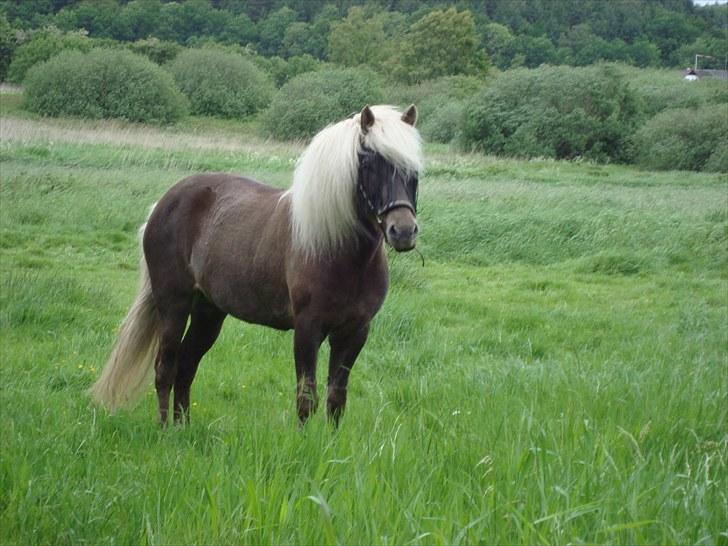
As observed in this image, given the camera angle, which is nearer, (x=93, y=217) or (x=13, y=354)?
(x=13, y=354)

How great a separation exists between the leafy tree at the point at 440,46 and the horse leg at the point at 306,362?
60753 mm

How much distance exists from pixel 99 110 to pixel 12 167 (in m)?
25.7

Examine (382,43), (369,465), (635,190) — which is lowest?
(635,190)

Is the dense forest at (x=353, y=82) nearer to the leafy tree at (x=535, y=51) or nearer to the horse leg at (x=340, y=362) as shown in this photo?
the leafy tree at (x=535, y=51)

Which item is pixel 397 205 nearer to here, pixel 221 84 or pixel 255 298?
pixel 255 298

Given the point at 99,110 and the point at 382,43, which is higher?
the point at 382,43

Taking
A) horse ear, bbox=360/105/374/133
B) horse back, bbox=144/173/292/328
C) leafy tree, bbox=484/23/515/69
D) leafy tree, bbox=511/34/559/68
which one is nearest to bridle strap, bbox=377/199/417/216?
horse ear, bbox=360/105/374/133

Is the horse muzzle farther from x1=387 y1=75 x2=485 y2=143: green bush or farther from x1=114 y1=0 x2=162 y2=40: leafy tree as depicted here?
x1=114 y1=0 x2=162 y2=40: leafy tree

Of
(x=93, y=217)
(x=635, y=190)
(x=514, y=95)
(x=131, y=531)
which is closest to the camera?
(x=131, y=531)

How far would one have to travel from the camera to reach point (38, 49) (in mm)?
51281

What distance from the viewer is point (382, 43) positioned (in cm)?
7750

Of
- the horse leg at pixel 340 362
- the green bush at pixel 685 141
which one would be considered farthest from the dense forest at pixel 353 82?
the horse leg at pixel 340 362

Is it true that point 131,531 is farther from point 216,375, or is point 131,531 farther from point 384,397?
point 216,375

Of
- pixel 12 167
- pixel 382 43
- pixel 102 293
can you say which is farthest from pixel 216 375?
pixel 382 43
